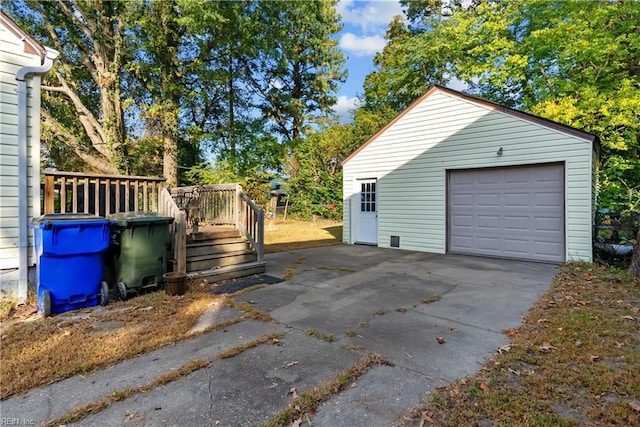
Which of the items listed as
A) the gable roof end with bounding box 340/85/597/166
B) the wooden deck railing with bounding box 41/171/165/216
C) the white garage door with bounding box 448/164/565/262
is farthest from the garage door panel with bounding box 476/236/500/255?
the wooden deck railing with bounding box 41/171/165/216

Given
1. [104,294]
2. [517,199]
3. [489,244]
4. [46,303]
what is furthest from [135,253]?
[517,199]

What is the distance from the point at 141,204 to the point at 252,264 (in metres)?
2.36

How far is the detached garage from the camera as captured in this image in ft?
22.1

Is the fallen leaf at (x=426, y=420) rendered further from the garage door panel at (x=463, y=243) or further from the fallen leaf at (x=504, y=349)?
the garage door panel at (x=463, y=243)

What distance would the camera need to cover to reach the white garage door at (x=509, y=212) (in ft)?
22.9

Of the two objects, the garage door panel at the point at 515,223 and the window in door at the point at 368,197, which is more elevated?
the window in door at the point at 368,197

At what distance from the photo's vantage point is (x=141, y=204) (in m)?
5.98

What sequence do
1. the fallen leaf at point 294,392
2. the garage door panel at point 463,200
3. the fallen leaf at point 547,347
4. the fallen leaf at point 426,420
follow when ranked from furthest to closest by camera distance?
the garage door panel at point 463,200 → the fallen leaf at point 547,347 → the fallen leaf at point 294,392 → the fallen leaf at point 426,420

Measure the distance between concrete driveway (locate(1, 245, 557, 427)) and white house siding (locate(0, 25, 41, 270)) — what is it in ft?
8.82

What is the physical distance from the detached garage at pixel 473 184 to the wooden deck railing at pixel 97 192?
20.1 ft

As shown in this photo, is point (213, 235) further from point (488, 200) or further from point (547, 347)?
point (488, 200)

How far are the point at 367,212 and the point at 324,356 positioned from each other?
7557 millimetres

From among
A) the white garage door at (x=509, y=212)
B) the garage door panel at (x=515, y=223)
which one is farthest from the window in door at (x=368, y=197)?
the garage door panel at (x=515, y=223)

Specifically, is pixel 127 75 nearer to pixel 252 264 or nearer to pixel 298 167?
pixel 298 167
